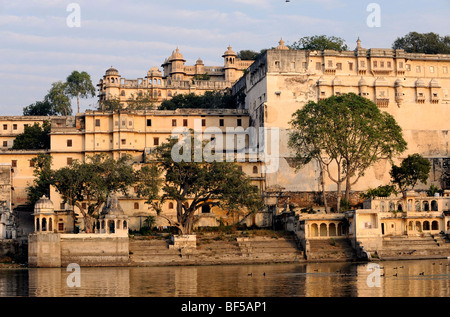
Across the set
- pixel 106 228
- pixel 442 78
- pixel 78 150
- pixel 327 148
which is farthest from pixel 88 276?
pixel 442 78

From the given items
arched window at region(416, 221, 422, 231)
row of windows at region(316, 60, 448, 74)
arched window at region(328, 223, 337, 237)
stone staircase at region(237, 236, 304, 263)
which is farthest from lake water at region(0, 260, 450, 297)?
row of windows at region(316, 60, 448, 74)

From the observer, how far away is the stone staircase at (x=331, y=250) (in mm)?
65250

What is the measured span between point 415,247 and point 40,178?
32809mm

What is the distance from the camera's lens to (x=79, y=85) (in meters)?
103

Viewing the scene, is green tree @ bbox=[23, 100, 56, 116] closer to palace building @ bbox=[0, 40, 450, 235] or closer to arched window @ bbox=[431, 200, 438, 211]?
palace building @ bbox=[0, 40, 450, 235]

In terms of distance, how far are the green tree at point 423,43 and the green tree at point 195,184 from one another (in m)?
44.6

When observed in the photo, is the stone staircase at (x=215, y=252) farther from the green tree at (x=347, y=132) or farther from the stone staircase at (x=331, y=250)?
the green tree at (x=347, y=132)

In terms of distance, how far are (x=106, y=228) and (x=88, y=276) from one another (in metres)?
11.6

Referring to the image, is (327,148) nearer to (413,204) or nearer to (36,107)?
(413,204)

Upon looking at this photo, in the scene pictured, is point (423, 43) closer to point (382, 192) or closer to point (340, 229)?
point (382, 192)

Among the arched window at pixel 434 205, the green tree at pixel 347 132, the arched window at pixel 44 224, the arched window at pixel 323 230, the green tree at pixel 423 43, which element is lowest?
the arched window at pixel 323 230

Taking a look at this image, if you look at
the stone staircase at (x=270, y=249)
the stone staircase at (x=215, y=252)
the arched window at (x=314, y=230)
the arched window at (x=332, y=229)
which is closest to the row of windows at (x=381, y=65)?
the arched window at (x=332, y=229)

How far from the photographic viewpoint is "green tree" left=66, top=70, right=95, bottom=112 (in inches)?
4060

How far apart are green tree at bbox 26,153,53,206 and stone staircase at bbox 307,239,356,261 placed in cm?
2154
